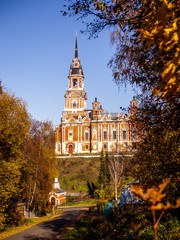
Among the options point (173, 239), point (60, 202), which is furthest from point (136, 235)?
point (60, 202)

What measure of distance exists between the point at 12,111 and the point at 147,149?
36.2 ft

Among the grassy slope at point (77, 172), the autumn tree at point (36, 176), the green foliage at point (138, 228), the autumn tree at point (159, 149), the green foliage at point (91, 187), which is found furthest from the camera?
the grassy slope at point (77, 172)

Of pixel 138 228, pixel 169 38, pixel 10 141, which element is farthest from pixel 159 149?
pixel 10 141

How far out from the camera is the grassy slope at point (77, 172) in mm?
47737

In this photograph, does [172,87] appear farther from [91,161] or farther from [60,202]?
[91,161]

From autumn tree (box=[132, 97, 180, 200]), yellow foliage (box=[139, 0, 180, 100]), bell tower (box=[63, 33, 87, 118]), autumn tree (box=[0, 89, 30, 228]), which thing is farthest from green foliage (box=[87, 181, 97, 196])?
yellow foliage (box=[139, 0, 180, 100])

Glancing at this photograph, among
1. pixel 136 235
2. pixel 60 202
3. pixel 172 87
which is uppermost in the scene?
pixel 172 87

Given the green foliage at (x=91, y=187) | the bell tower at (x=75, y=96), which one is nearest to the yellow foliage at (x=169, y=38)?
the green foliage at (x=91, y=187)

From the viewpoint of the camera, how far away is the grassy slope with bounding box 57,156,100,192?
47737mm

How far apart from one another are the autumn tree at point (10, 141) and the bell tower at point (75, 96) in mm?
47440

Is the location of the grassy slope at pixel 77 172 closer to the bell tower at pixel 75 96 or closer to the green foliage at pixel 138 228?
the bell tower at pixel 75 96

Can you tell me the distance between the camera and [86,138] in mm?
63031

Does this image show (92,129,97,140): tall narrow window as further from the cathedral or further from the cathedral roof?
the cathedral roof

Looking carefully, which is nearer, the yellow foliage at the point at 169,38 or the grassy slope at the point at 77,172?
the yellow foliage at the point at 169,38
